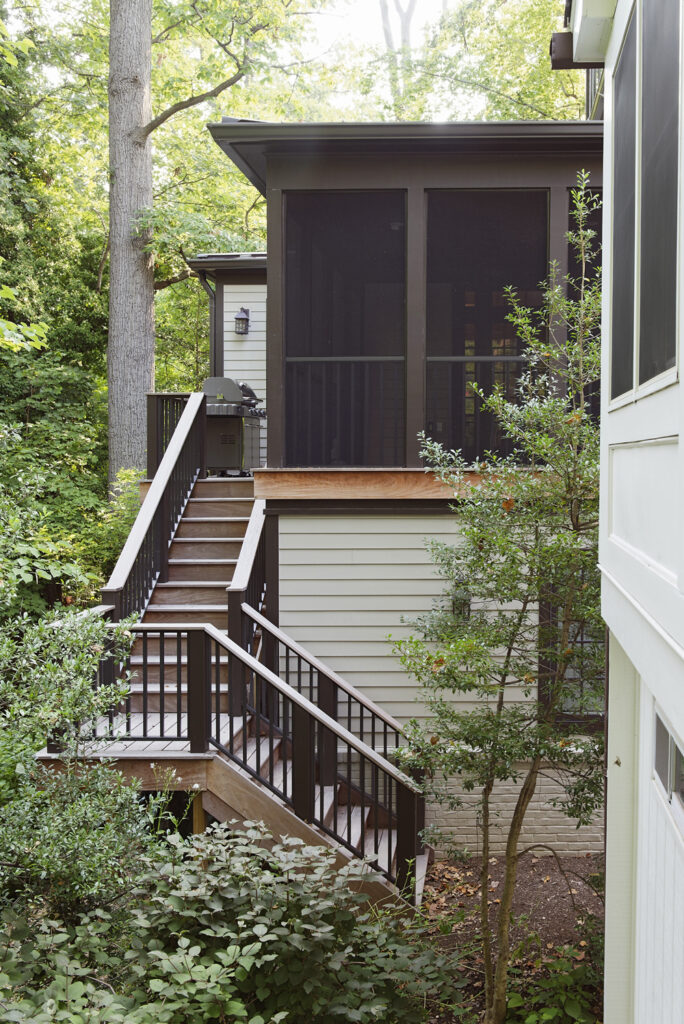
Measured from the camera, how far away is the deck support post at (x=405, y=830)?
5.97 meters

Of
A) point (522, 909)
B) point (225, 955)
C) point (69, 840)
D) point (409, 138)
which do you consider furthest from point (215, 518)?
point (225, 955)

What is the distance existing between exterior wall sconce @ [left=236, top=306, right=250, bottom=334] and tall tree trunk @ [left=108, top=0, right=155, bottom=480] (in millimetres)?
2797

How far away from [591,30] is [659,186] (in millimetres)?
1876

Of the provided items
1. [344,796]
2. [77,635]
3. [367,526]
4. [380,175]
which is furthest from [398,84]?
[77,635]

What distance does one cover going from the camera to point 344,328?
10930 mm

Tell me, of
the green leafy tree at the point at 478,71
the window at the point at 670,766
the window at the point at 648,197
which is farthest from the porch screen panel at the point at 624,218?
the green leafy tree at the point at 478,71

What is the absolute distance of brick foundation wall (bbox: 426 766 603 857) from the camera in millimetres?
7512

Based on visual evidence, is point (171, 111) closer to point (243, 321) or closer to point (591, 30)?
point (243, 321)

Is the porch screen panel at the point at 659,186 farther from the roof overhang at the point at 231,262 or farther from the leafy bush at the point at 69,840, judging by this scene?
the roof overhang at the point at 231,262

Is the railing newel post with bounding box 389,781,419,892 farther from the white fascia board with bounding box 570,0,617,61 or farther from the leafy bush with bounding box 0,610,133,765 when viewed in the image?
the white fascia board with bounding box 570,0,617,61

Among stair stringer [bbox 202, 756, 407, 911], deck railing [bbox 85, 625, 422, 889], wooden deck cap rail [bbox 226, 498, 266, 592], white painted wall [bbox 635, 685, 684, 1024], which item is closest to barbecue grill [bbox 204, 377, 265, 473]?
wooden deck cap rail [bbox 226, 498, 266, 592]

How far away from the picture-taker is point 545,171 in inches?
286

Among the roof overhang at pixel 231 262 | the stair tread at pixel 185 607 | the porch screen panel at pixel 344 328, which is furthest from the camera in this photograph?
the roof overhang at pixel 231 262

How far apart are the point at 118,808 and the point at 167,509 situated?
4.14 metres
